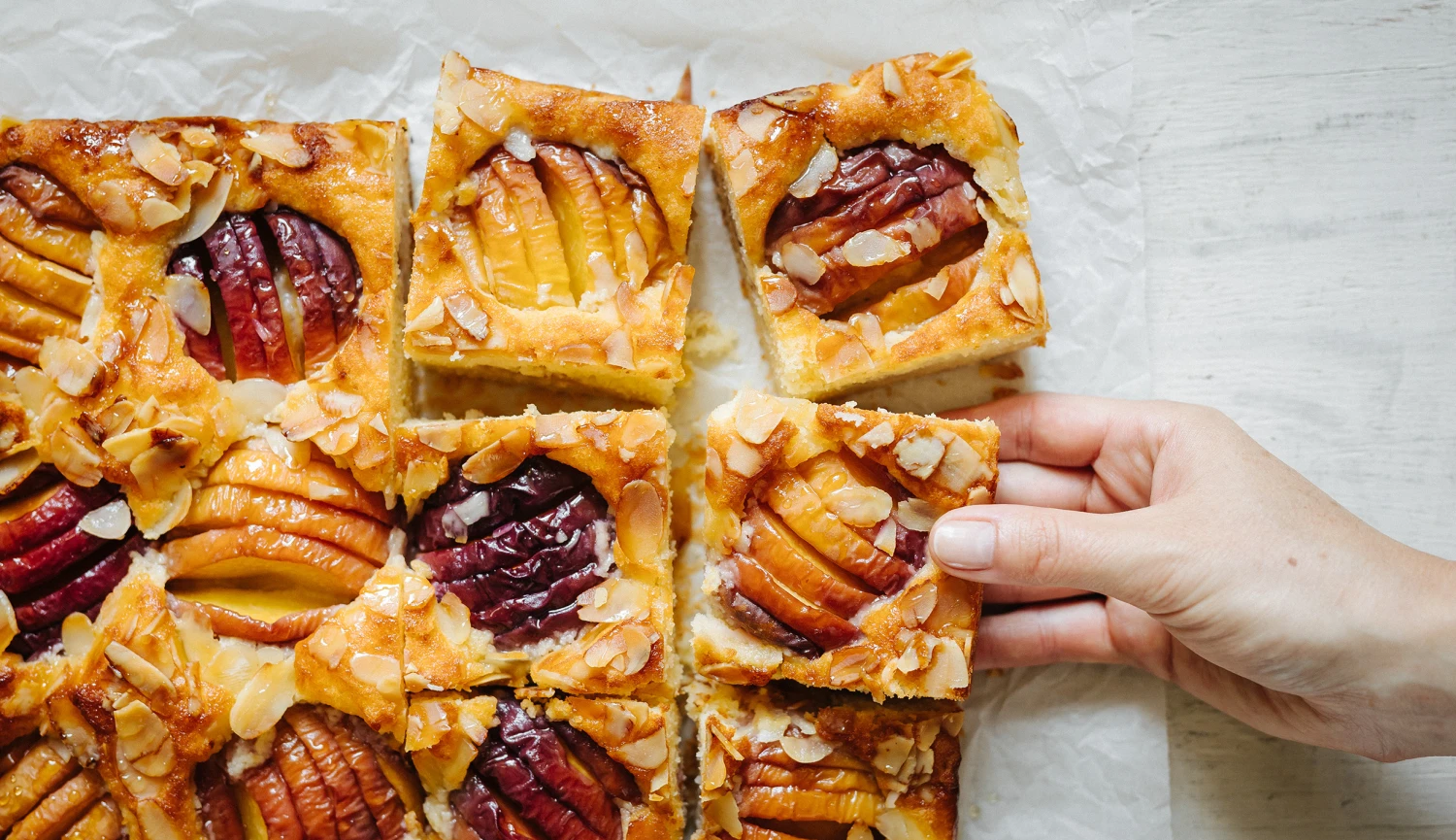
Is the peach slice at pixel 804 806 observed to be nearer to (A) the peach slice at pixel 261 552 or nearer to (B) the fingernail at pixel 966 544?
(B) the fingernail at pixel 966 544

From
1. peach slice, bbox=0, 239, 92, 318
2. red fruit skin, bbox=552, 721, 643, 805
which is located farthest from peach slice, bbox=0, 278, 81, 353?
red fruit skin, bbox=552, 721, 643, 805

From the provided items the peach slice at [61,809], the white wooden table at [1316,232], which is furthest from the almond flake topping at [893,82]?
the peach slice at [61,809]

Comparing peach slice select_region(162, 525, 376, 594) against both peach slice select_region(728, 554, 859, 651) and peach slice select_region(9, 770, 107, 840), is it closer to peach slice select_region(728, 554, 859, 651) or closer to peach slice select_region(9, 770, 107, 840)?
peach slice select_region(9, 770, 107, 840)

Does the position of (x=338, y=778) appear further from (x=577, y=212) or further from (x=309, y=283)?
(x=577, y=212)

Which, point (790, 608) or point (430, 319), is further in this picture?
point (430, 319)

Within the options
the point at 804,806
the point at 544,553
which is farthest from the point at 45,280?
the point at 804,806

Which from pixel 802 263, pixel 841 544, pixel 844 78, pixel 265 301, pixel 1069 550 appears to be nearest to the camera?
pixel 1069 550
